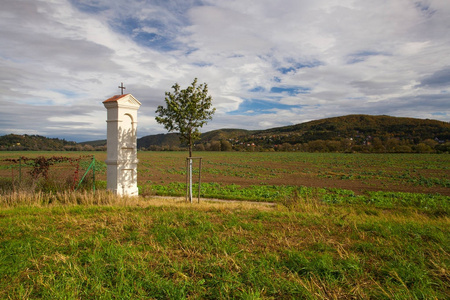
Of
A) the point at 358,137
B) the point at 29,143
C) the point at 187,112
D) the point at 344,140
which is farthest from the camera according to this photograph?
the point at 358,137

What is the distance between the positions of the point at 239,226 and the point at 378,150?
107692mm

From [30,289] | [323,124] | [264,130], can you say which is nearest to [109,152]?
[30,289]

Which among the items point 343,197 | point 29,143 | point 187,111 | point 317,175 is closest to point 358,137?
point 317,175

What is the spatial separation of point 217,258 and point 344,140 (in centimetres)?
12843

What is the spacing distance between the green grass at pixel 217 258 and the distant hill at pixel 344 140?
296ft

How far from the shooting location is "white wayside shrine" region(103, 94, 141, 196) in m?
10.0

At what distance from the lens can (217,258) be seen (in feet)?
13.0

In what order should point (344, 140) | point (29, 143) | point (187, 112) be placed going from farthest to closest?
point (344, 140) < point (29, 143) < point (187, 112)

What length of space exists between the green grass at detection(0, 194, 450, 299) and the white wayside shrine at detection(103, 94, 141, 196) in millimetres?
3756

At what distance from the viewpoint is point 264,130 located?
19975cm

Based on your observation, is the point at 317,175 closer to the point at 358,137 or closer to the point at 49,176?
the point at 49,176

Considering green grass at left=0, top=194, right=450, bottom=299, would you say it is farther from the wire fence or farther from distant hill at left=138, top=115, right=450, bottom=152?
distant hill at left=138, top=115, right=450, bottom=152

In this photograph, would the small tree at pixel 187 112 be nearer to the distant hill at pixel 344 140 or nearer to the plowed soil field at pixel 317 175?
the plowed soil field at pixel 317 175

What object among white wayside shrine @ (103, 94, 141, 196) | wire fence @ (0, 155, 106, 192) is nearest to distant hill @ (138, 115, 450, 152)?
wire fence @ (0, 155, 106, 192)
